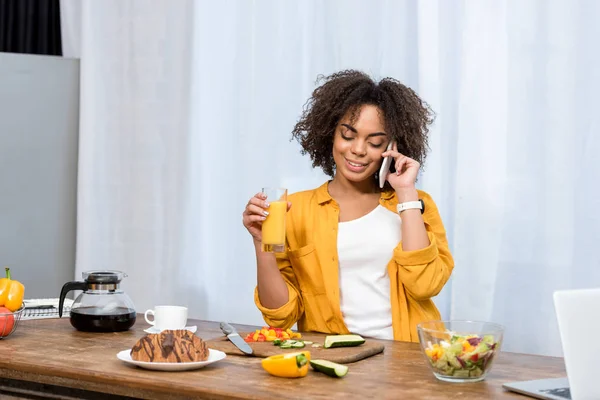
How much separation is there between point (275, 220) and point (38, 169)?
167cm

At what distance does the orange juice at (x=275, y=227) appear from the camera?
2135 mm

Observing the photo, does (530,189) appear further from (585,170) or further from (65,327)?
(65,327)

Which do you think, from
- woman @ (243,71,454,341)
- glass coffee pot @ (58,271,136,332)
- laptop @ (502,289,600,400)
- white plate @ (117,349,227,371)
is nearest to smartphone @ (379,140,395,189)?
woman @ (243,71,454,341)

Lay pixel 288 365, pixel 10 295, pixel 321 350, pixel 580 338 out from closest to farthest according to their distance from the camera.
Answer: pixel 580 338, pixel 288 365, pixel 321 350, pixel 10 295

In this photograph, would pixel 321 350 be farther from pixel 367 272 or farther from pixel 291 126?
pixel 291 126

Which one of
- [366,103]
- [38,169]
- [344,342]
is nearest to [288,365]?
[344,342]

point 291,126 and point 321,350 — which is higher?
point 291,126

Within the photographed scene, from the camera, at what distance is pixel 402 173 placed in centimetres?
232

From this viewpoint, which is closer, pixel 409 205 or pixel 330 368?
pixel 330 368

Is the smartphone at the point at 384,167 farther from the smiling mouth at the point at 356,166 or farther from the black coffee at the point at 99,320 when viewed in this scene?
the black coffee at the point at 99,320

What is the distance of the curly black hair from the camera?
7.82ft

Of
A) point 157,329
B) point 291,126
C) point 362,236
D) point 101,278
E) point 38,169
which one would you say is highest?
point 291,126

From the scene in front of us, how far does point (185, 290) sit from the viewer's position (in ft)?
11.3

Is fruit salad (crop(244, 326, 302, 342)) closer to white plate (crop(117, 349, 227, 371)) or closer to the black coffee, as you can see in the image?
white plate (crop(117, 349, 227, 371))
